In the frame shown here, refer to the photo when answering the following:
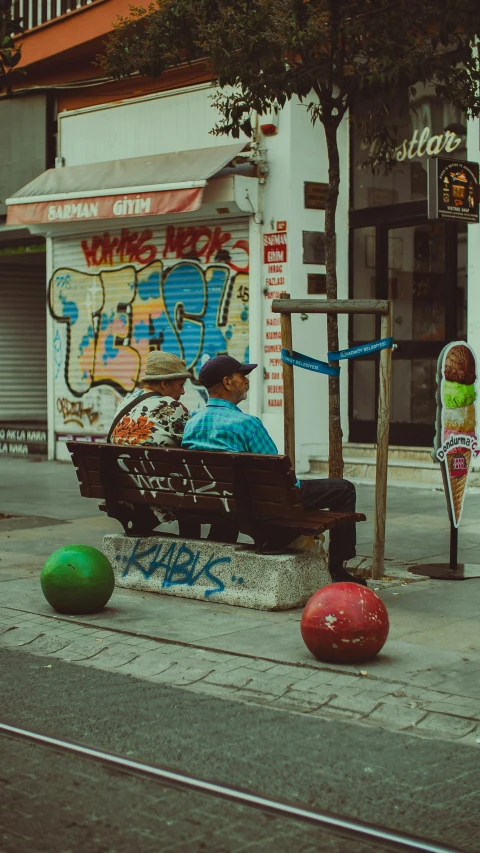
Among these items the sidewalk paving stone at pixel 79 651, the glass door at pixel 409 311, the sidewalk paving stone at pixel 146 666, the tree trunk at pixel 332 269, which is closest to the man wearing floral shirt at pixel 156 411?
the tree trunk at pixel 332 269

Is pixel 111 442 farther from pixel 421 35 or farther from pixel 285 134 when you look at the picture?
pixel 285 134

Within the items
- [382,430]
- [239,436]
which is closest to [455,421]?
[382,430]

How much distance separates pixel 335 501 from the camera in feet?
24.8

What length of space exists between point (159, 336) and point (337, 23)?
8.14 metres

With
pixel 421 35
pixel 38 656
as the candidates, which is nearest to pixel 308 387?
pixel 421 35

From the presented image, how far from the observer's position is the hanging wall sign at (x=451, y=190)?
39.2 ft

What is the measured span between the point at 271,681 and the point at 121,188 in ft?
35.6

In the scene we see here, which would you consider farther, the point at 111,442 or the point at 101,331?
the point at 101,331

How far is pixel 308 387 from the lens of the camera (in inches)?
583

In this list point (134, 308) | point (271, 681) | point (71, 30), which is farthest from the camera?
point (71, 30)

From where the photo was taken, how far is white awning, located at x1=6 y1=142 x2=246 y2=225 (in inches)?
579

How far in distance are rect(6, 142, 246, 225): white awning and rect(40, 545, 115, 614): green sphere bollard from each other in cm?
802

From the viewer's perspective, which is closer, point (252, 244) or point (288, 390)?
point (288, 390)

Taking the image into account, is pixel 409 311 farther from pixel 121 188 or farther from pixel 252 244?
pixel 121 188
